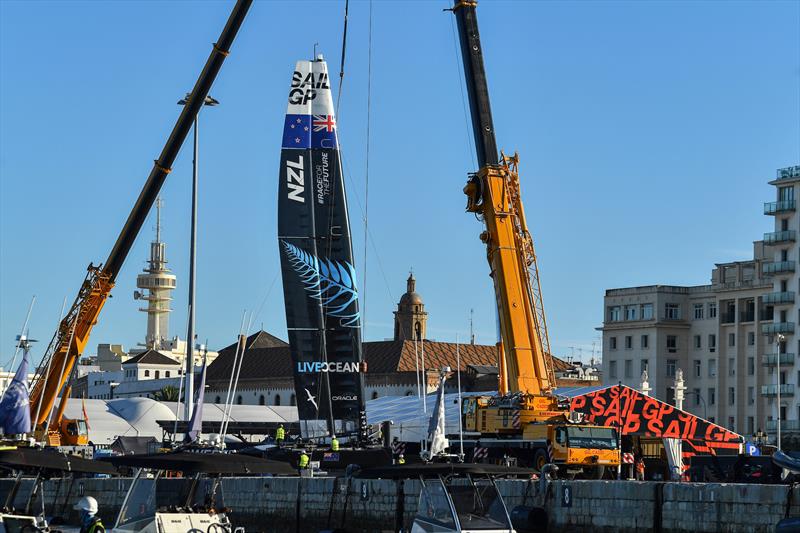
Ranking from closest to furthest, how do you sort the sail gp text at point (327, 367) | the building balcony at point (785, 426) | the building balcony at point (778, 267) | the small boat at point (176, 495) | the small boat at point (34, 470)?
the small boat at point (176, 495) → the small boat at point (34, 470) → the sail gp text at point (327, 367) → the building balcony at point (785, 426) → the building balcony at point (778, 267)

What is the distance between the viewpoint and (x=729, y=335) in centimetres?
12175

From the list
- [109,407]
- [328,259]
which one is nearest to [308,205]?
[328,259]

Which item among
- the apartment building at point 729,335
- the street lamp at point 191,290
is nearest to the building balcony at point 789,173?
the apartment building at point 729,335

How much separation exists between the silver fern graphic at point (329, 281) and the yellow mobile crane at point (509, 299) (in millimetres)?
8725

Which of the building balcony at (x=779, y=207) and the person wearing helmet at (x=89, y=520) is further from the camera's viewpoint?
the building balcony at (x=779, y=207)

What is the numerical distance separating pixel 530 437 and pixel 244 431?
49605 millimetres

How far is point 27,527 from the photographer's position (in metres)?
26.6

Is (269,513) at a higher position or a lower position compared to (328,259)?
lower

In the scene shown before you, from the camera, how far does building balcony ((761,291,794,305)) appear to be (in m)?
110

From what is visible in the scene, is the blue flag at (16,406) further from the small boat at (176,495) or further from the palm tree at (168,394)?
the palm tree at (168,394)

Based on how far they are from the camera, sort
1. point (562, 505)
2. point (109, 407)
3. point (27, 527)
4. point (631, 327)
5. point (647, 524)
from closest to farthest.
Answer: point (27, 527)
point (647, 524)
point (562, 505)
point (109, 407)
point (631, 327)

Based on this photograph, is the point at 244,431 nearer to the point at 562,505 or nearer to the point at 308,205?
the point at 308,205

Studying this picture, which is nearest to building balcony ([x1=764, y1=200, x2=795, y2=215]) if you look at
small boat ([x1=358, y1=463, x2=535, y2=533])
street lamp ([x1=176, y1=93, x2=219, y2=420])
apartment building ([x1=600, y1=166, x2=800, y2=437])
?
apartment building ([x1=600, y1=166, x2=800, y2=437])

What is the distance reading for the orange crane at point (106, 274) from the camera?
48062 mm
